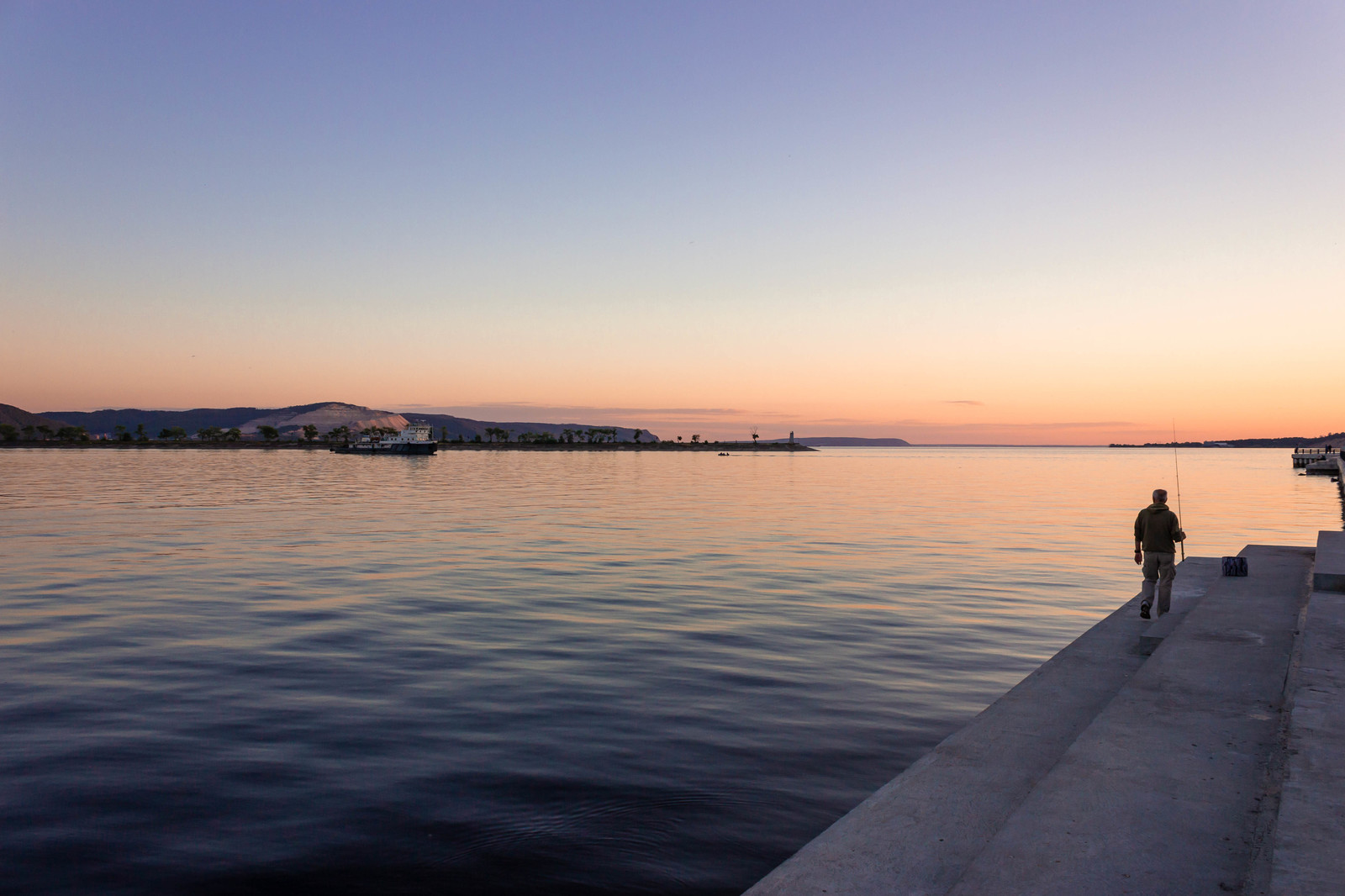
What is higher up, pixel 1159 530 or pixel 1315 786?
pixel 1159 530

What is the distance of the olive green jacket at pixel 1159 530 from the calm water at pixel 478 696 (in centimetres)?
270

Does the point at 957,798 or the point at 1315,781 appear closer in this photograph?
the point at 1315,781

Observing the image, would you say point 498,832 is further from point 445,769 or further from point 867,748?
point 867,748

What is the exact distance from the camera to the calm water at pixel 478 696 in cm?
725

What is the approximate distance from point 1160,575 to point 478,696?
11927mm

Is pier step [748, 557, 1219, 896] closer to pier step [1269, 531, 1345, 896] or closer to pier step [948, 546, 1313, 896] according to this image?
pier step [948, 546, 1313, 896]

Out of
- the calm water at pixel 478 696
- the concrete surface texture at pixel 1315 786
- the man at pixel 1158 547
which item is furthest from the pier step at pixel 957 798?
the man at pixel 1158 547

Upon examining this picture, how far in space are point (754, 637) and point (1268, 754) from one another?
9618mm

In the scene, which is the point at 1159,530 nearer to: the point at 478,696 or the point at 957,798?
the point at 957,798

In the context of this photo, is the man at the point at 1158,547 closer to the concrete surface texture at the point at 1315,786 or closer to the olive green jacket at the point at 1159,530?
the olive green jacket at the point at 1159,530

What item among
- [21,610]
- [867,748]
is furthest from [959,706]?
[21,610]

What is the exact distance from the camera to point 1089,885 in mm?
4805

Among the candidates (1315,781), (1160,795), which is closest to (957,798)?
(1160,795)

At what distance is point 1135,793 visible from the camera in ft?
20.1
